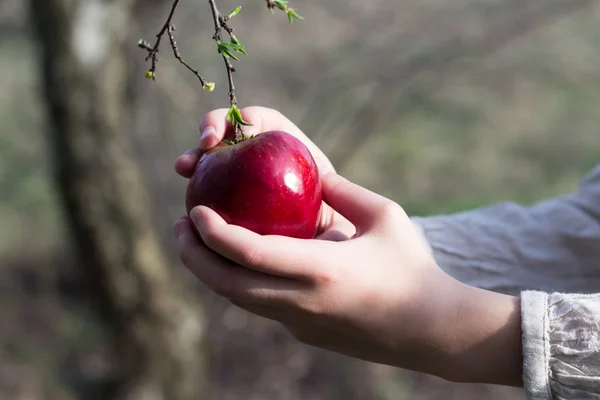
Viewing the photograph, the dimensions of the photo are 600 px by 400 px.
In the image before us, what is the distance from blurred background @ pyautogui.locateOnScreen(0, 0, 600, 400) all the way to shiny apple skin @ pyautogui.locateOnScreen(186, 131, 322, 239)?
152 centimetres

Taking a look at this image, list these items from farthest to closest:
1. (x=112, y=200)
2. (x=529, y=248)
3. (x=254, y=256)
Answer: (x=112, y=200), (x=529, y=248), (x=254, y=256)

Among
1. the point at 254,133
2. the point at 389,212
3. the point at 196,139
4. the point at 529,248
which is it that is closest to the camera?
the point at 389,212

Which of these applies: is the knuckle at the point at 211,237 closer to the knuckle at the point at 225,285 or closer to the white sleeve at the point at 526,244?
the knuckle at the point at 225,285

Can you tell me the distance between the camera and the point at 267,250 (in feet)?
2.73

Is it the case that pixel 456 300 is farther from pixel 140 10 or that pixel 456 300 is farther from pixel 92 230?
pixel 140 10

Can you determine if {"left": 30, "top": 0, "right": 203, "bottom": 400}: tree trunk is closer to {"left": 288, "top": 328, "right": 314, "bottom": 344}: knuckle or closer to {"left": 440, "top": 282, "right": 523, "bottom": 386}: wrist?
{"left": 288, "top": 328, "right": 314, "bottom": 344}: knuckle

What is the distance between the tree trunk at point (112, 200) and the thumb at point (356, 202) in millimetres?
1536

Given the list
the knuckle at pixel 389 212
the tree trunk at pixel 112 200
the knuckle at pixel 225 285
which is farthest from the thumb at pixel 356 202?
the tree trunk at pixel 112 200

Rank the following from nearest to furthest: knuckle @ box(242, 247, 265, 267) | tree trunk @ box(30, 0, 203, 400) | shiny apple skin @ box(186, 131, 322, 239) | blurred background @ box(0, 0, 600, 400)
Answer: knuckle @ box(242, 247, 265, 267) → shiny apple skin @ box(186, 131, 322, 239) → tree trunk @ box(30, 0, 203, 400) → blurred background @ box(0, 0, 600, 400)

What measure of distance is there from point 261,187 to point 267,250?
0.45 feet

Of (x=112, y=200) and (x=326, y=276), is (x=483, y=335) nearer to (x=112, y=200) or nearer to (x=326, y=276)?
(x=326, y=276)

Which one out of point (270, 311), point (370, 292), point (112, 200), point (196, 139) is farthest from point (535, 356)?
point (196, 139)

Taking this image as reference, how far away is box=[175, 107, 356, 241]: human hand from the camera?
41.8 inches

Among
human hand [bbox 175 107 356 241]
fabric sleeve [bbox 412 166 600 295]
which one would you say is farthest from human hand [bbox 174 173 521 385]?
fabric sleeve [bbox 412 166 600 295]
